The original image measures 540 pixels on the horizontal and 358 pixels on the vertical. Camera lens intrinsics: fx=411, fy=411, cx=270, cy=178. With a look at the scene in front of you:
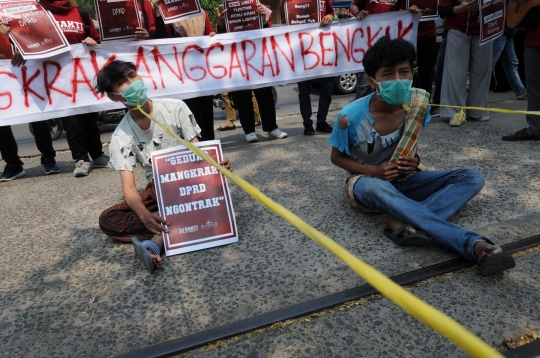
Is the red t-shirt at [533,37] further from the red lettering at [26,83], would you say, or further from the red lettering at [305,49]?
the red lettering at [26,83]

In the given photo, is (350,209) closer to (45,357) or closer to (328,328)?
(328,328)

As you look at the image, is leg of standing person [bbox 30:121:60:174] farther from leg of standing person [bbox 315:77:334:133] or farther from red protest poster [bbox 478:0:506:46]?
red protest poster [bbox 478:0:506:46]

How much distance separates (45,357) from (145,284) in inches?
22.5

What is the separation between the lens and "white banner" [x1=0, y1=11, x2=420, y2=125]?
410 centimetres

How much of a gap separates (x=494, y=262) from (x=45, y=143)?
4310mm

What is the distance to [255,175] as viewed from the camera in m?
3.84

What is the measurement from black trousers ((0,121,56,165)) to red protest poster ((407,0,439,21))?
4371 millimetres

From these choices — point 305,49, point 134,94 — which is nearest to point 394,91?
point 134,94

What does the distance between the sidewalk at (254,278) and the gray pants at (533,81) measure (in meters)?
0.45

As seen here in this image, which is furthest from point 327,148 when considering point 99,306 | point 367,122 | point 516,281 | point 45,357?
point 45,357

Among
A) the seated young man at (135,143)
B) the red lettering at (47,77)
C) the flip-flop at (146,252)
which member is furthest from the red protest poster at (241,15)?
the flip-flop at (146,252)

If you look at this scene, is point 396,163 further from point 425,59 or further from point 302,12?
point 425,59

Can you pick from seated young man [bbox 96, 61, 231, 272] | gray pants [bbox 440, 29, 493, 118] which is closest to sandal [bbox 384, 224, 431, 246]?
seated young man [bbox 96, 61, 231, 272]

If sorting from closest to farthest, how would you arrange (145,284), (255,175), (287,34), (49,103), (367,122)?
(145,284) → (367,122) → (255,175) → (49,103) → (287,34)
